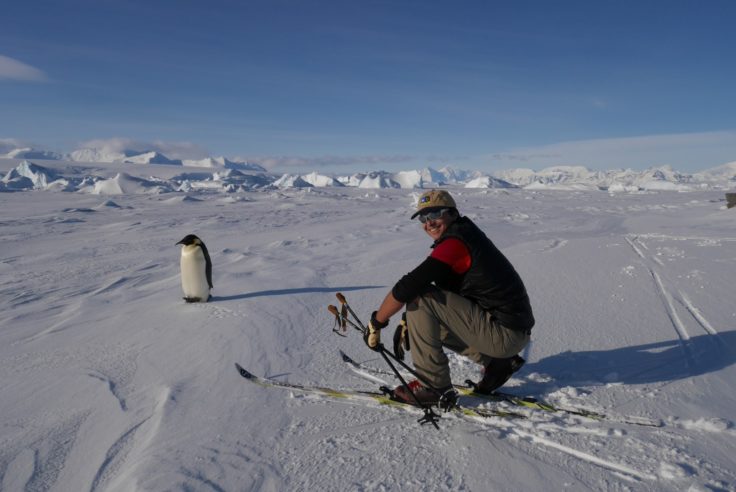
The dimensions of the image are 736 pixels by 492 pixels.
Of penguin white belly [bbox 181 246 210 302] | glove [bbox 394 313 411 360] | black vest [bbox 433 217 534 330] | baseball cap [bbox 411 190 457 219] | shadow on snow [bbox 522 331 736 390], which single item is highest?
baseball cap [bbox 411 190 457 219]

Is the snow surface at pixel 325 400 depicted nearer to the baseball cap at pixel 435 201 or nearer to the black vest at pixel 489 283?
the black vest at pixel 489 283

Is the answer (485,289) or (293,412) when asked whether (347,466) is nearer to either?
(293,412)

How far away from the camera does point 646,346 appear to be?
310 centimetres

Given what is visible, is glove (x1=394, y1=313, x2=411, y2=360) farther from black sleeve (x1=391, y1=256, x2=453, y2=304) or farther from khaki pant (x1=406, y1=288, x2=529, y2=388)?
black sleeve (x1=391, y1=256, x2=453, y2=304)

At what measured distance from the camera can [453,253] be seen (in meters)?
2.08

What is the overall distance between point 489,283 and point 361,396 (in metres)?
0.92

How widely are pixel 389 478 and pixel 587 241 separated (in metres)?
8.02

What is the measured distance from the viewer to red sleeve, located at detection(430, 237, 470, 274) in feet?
6.80

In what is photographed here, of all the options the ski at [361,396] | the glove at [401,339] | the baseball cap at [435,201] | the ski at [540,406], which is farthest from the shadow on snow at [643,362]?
the baseball cap at [435,201]

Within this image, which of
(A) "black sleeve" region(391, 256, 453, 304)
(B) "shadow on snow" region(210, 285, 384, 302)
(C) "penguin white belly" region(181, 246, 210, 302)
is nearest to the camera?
(A) "black sleeve" region(391, 256, 453, 304)

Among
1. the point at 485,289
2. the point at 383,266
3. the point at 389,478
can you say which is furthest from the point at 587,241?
the point at 389,478

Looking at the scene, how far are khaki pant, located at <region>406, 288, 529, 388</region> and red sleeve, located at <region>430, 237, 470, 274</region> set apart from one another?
6.0 inches

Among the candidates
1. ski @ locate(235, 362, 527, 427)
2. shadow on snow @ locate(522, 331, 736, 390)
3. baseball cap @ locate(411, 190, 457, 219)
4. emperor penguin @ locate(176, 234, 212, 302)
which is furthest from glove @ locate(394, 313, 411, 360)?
emperor penguin @ locate(176, 234, 212, 302)

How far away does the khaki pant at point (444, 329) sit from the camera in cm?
212
